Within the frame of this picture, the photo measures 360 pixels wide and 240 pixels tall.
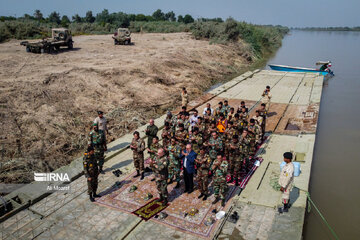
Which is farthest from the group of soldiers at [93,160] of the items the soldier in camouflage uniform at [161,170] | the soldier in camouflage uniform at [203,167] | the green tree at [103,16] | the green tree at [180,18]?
the green tree at [180,18]

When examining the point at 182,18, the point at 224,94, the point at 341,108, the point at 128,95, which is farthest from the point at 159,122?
the point at 182,18

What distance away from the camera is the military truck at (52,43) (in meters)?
24.4

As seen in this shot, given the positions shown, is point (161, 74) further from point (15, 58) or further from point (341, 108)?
point (341, 108)

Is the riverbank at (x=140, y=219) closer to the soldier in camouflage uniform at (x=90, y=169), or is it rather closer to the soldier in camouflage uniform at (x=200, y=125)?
the soldier in camouflage uniform at (x=90, y=169)

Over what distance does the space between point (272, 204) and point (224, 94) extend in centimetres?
1249

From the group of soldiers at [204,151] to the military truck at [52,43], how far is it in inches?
733

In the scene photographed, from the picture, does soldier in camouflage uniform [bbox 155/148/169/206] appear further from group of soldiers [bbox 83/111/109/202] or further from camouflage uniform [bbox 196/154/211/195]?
group of soldiers [bbox 83/111/109/202]

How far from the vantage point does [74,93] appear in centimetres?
1594

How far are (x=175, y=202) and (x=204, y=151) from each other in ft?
5.22

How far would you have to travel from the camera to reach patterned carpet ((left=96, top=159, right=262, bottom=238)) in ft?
23.0

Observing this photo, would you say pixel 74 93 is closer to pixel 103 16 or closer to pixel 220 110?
pixel 220 110

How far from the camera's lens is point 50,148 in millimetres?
11227

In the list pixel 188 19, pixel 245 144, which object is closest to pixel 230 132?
pixel 245 144

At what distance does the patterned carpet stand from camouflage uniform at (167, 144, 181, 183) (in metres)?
0.45
